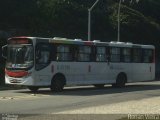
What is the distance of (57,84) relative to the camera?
1166 inches

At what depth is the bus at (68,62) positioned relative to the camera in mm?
28391

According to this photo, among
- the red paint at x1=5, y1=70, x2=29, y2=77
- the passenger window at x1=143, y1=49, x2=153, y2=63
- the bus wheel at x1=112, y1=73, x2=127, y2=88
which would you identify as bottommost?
the bus wheel at x1=112, y1=73, x2=127, y2=88

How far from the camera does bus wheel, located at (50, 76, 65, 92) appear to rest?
2948cm

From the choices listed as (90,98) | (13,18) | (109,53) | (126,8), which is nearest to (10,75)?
(90,98)

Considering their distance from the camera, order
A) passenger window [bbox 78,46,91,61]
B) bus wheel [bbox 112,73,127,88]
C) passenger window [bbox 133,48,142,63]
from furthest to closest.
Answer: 1. passenger window [bbox 133,48,142,63]
2. bus wheel [bbox 112,73,127,88]
3. passenger window [bbox 78,46,91,61]

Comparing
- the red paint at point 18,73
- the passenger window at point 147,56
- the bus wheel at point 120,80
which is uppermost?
the passenger window at point 147,56

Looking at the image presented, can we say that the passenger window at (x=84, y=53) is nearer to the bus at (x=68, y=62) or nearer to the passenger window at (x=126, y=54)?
the bus at (x=68, y=62)

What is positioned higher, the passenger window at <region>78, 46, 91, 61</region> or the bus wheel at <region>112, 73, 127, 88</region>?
the passenger window at <region>78, 46, 91, 61</region>

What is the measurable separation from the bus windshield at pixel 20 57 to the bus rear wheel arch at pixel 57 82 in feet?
6.36

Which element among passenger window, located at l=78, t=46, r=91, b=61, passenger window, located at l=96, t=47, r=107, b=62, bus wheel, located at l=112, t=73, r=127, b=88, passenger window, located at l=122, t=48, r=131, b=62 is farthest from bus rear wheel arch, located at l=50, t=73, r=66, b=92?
passenger window, located at l=122, t=48, r=131, b=62

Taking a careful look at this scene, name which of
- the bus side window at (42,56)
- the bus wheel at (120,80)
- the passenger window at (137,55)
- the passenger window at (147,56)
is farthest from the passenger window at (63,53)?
the passenger window at (147,56)

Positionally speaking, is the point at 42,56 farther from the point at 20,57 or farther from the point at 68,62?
the point at 68,62

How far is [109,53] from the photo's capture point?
34.0 meters

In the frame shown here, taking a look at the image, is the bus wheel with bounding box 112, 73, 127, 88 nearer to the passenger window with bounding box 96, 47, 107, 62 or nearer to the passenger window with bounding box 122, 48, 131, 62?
the passenger window with bounding box 122, 48, 131, 62
